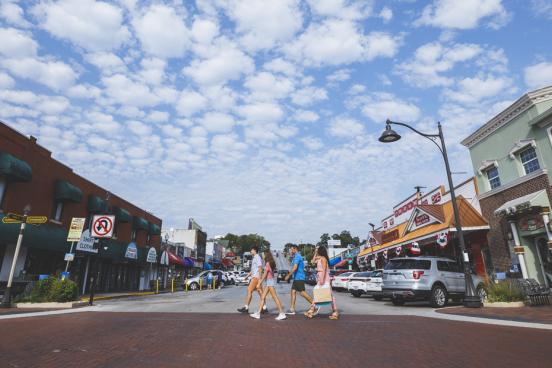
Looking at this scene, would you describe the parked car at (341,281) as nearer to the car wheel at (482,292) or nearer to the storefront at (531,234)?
the storefront at (531,234)

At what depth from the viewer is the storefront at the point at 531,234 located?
13.9 m

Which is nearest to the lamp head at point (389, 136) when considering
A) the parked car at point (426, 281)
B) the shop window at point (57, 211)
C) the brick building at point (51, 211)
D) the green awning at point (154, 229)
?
the parked car at point (426, 281)

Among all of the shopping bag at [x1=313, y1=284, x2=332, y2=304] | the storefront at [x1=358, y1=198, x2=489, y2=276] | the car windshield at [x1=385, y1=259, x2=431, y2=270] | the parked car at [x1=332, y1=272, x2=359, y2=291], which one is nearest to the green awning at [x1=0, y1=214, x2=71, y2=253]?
the shopping bag at [x1=313, y1=284, x2=332, y2=304]

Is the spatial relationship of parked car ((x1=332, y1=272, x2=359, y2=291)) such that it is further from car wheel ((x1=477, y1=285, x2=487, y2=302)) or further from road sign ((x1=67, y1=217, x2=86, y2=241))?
road sign ((x1=67, y1=217, x2=86, y2=241))

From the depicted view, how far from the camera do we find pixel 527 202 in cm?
1398

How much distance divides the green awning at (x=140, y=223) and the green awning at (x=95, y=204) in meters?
5.40

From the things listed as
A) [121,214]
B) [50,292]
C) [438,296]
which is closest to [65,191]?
[121,214]

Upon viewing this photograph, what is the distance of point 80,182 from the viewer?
21.7m

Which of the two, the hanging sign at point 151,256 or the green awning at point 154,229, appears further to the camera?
the green awning at point 154,229

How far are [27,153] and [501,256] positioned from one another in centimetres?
2249

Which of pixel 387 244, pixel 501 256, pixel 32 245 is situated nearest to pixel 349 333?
pixel 501 256

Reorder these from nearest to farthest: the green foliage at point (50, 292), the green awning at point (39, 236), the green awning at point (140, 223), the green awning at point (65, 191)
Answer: the green foliage at point (50, 292)
the green awning at point (39, 236)
the green awning at point (65, 191)
the green awning at point (140, 223)

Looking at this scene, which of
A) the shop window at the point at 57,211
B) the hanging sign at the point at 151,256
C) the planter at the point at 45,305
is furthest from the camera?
the hanging sign at the point at 151,256

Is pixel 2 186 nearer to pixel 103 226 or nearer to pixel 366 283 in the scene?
pixel 103 226
